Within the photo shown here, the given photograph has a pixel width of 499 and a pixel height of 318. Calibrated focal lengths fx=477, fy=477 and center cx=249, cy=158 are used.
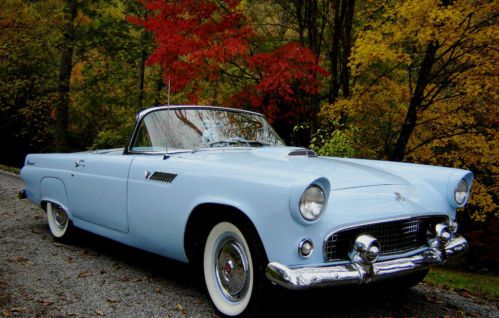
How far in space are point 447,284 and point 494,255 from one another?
278 inches

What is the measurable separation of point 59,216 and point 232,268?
118 inches

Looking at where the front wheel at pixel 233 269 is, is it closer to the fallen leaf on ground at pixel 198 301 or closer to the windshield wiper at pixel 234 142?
the fallen leaf on ground at pixel 198 301

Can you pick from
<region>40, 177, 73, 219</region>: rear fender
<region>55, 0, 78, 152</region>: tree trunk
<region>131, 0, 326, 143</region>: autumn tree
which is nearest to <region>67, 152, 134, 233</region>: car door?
<region>40, 177, 73, 219</region>: rear fender

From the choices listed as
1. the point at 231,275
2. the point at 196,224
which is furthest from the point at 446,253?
the point at 196,224

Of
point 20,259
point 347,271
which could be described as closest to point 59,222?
point 20,259

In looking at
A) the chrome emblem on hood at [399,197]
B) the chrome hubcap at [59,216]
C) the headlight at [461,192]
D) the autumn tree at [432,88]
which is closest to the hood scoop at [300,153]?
the chrome emblem on hood at [399,197]

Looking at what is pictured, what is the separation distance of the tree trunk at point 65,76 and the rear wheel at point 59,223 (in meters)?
9.21

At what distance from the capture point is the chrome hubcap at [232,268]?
3025 millimetres

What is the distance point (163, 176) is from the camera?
3.62m

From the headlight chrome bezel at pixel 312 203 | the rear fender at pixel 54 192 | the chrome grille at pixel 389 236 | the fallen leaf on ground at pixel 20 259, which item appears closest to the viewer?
the headlight chrome bezel at pixel 312 203

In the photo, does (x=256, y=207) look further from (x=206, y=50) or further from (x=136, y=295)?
(x=206, y=50)

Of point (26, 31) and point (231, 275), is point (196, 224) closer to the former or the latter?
point (231, 275)

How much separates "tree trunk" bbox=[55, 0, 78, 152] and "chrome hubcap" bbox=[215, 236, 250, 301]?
38.9 ft

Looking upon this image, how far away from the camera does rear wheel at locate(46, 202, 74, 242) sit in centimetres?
516
